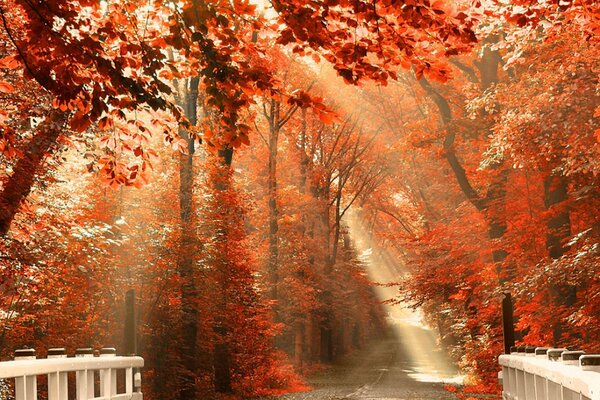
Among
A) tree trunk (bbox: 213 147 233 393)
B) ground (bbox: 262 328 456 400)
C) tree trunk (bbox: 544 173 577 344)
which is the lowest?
ground (bbox: 262 328 456 400)

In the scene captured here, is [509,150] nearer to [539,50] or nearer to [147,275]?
[539,50]

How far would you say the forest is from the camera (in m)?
8.21

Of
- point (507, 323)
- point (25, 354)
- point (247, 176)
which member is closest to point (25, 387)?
point (25, 354)

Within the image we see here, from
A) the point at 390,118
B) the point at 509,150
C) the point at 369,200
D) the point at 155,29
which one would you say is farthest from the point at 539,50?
the point at 369,200

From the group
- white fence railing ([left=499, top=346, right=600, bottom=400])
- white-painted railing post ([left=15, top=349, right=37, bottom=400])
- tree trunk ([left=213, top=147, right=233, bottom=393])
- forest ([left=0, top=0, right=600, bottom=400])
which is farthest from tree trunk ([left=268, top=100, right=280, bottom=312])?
white-painted railing post ([left=15, top=349, right=37, bottom=400])

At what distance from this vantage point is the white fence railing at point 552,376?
5316mm

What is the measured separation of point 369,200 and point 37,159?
37521 millimetres

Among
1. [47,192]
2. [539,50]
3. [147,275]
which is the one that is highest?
[539,50]

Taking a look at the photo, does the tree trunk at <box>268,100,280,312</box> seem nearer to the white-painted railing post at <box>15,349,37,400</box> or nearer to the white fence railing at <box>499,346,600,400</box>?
the white fence railing at <box>499,346,600,400</box>

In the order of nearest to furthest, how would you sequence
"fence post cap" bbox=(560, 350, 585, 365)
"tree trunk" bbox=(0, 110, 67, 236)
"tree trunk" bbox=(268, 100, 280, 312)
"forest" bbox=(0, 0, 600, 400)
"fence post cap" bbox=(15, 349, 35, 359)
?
"fence post cap" bbox=(560, 350, 585, 365)
"fence post cap" bbox=(15, 349, 35, 359)
"forest" bbox=(0, 0, 600, 400)
"tree trunk" bbox=(0, 110, 67, 236)
"tree trunk" bbox=(268, 100, 280, 312)

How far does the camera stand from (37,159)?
1577 centimetres

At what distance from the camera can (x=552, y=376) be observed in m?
6.48

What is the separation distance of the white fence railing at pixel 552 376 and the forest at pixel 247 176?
2.69 metres

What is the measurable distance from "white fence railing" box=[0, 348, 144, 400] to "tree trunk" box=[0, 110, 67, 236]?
224 inches
